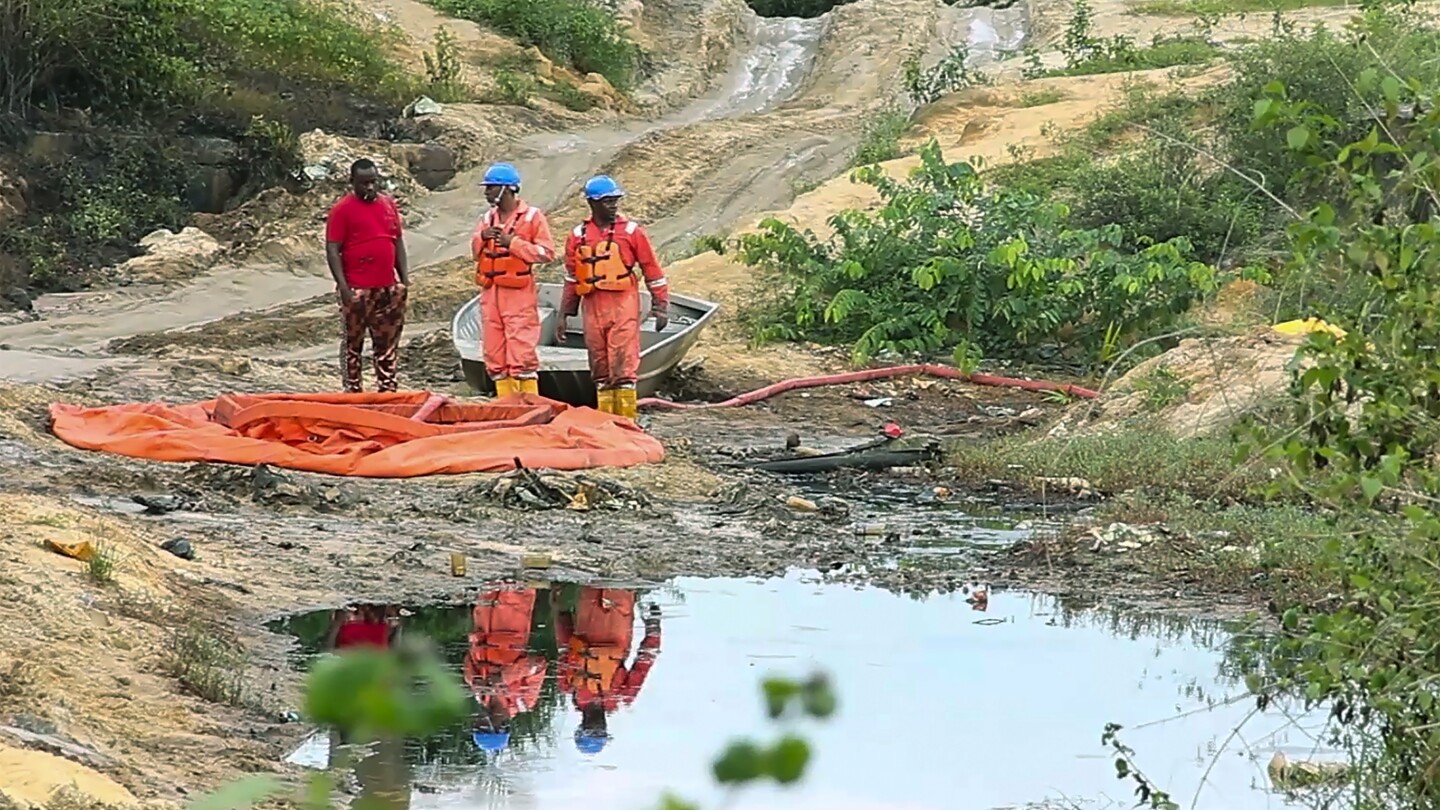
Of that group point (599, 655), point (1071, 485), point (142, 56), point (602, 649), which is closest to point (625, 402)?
point (1071, 485)

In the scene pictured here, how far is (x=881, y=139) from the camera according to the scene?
28.7 metres

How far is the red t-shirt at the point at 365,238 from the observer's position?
1430 centimetres

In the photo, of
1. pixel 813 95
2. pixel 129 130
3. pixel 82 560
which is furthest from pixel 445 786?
pixel 813 95

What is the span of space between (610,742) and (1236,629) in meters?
3.17

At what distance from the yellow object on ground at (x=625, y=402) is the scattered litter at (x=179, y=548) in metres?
4.79

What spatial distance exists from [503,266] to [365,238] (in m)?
0.99

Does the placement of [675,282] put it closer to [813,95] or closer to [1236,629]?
[1236,629]

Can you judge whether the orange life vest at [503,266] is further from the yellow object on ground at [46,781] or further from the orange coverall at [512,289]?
the yellow object on ground at [46,781]

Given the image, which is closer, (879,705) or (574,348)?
(879,705)

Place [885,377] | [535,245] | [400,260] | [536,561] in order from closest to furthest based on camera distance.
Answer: [536,561] → [535,245] → [400,260] → [885,377]

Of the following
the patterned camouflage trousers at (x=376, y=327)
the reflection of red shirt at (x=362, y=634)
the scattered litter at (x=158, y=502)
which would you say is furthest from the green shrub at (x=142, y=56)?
the reflection of red shirt at (x=362, y=634)

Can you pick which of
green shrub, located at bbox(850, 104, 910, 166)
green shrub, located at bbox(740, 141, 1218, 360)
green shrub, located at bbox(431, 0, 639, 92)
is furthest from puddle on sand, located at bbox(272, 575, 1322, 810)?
green shrub, located at bbox(431, 0, 639, 92)

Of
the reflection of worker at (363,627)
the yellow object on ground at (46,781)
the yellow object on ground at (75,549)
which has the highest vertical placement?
the yellow object on ground at (46,781)

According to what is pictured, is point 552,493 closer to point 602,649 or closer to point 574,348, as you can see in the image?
point 602,649
